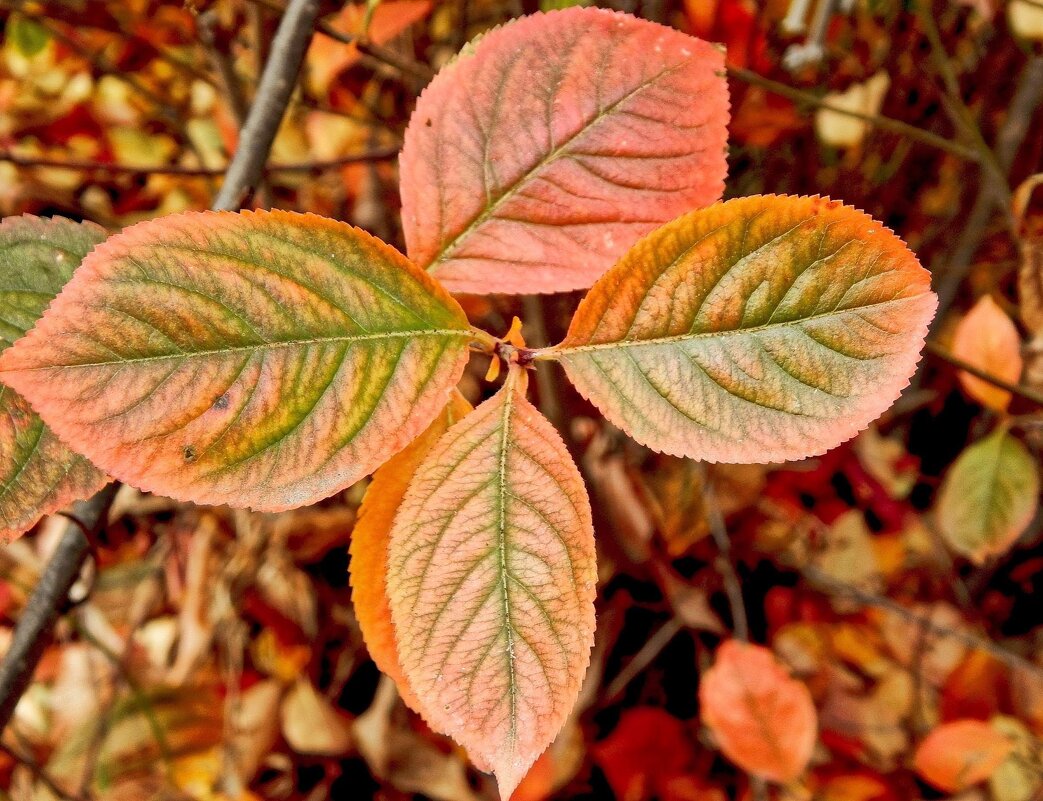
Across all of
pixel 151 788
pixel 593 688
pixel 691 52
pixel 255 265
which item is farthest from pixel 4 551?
pixel 691 52

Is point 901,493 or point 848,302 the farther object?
point 901,493

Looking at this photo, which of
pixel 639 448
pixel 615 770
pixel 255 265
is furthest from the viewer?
pixel 639 448

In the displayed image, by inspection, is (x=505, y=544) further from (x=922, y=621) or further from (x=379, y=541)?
(x=922, y=621)

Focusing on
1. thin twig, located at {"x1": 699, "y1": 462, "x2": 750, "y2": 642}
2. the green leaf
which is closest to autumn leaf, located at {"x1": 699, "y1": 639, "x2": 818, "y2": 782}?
thin twig, located at {"x1": 699, "y1": 462, "x2": 750, "y2": 642}

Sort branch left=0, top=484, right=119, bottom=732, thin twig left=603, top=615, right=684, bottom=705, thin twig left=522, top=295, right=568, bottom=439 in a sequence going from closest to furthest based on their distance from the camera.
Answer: branch left=0, top=484, right=119, bottom=732 → thin twig left=522, top=295, right=568, bottom=439 → thin twig left=603, top=615, right=684, bottom=705

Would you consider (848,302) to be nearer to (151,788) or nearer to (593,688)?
(593,688)

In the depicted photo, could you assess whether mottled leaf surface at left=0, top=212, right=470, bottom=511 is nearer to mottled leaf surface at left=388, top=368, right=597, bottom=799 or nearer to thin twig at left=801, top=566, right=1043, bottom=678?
mottled leaf surface at left=388, top=368, right=597, bottom=799

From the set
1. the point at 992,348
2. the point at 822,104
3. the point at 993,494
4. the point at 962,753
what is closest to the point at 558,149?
the point at 822,104
